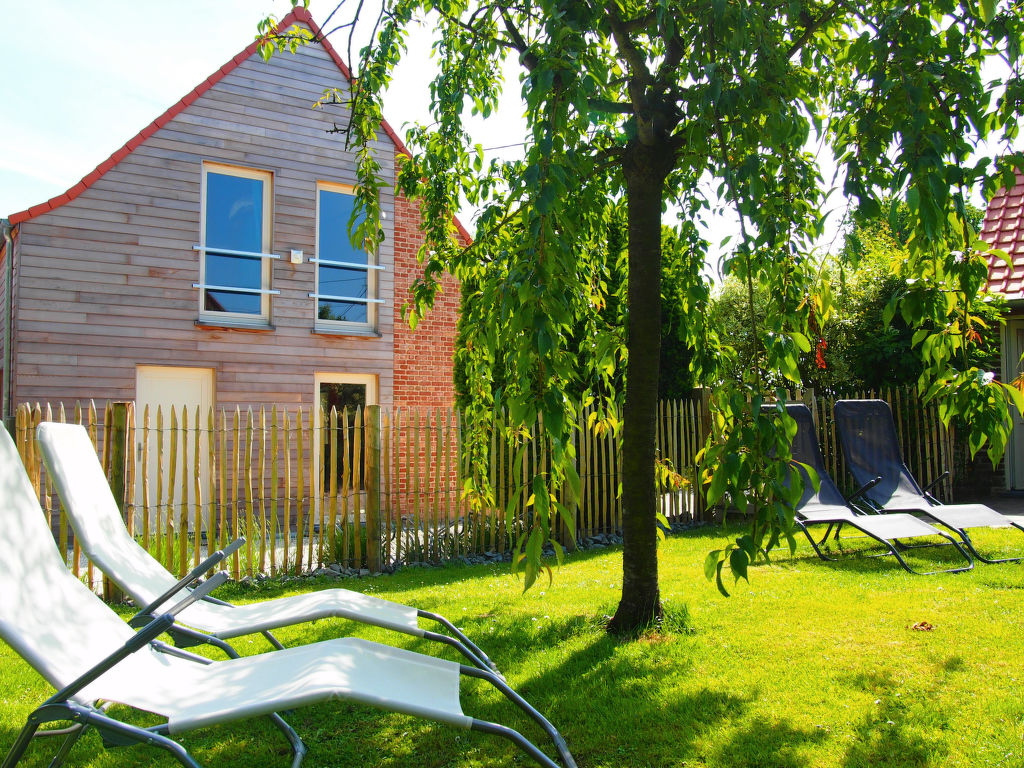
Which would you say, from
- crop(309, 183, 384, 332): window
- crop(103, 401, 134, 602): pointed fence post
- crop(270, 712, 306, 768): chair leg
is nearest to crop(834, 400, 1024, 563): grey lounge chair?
crop(270, 712, 306, 768): chair leg

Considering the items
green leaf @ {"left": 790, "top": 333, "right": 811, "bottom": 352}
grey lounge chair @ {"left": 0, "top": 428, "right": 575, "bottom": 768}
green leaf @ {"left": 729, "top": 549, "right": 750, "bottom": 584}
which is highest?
green leaf @ {"left": 790, "top": 333, "right": 811, "bottom": 352}

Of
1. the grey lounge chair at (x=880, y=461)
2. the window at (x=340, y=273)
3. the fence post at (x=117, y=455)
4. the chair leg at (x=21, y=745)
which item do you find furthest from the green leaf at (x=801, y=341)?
the window at (x=340, y=273)

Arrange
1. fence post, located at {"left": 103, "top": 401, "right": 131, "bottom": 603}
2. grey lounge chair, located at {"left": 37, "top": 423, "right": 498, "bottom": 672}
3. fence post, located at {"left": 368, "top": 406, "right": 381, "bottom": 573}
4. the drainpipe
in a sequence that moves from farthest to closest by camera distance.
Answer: the drainpipe → fence post, located at {"left": 368, "top": 406, "right": 381, "bottom": 573} → fence post, located at {"left": 103, "top": 401, "right": 131, "bottom": 603} → grey lounge chair, located at {"left": 37, "top": 423, "right": 498, "bottom": 672}

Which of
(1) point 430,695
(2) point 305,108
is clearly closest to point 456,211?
(1) point 430,695

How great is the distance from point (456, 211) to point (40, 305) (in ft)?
21.4

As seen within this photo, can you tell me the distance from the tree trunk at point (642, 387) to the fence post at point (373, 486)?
3046 mm

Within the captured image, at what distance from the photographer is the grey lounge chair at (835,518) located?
18.5ft

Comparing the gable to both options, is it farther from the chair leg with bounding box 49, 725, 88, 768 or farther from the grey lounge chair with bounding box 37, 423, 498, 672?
the chair leg with bounding box 49, 725, 88, 768

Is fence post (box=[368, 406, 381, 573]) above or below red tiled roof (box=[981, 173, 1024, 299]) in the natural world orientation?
below

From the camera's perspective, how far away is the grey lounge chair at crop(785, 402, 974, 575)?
18.5 ft

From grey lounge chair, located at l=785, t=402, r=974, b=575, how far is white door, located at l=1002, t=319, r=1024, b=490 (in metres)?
4.18

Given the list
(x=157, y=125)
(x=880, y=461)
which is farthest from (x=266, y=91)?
(x=880, y=461)

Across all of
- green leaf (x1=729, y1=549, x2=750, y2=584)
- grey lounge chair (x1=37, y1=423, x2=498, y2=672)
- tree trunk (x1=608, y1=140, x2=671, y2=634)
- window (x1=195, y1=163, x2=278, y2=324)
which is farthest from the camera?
window (x1=195, y1=163, x2=278, y2=324)

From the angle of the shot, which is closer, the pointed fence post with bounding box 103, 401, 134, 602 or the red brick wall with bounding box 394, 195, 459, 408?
the pointed fence post with bounding box 103, 401, 134, 602
